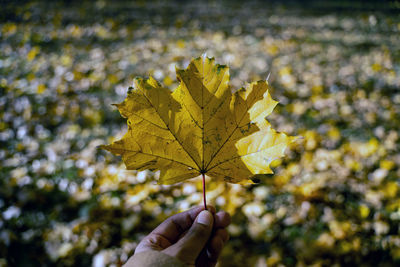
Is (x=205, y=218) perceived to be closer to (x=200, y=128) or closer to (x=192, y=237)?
(x=192, y=237)

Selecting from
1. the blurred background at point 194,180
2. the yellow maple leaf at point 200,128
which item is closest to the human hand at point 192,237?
the yellow maple leaf at point 200,128

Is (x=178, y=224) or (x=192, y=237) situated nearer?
(x=192, y=237)

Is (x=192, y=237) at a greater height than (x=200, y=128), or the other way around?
(x=200, y=128)

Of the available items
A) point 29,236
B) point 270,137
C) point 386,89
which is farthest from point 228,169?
point 386,89

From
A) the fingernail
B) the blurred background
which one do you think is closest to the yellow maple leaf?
the fingernail

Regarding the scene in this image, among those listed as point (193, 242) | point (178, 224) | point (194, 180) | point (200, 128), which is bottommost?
point (194, 180)

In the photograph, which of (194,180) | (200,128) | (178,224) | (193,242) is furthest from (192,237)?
(194,180)

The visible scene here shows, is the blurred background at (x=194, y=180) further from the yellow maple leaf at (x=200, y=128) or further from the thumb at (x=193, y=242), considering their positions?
the yellow maple leaf at (x=200, y=128)
